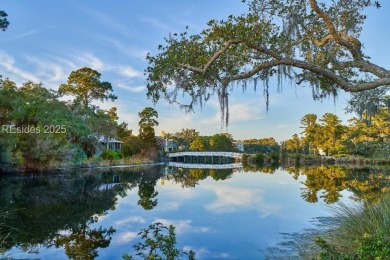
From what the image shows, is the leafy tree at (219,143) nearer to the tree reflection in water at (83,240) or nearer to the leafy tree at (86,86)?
the leafy tree at (86,86)

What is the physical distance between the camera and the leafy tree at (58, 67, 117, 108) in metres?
44.4

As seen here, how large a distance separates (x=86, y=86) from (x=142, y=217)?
1455 inches

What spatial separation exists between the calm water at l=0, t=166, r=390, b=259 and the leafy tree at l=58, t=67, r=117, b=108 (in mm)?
28590

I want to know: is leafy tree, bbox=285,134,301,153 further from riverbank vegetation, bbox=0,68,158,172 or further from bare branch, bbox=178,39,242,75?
bare branch, bbox=178,39,242,75

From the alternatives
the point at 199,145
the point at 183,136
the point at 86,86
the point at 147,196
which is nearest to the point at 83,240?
the point at 147,196

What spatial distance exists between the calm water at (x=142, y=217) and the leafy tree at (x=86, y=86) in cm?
2859

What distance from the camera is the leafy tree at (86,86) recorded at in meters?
44.4

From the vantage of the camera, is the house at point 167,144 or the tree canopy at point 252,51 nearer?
the tree canopy at point 252,51

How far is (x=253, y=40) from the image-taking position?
6609mm

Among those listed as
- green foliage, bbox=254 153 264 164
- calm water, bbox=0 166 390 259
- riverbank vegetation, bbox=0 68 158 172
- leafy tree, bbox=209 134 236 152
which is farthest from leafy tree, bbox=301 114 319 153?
calm water, bbox=0 166 390 259

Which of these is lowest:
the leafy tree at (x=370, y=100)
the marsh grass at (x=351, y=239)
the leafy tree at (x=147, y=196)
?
the leafy tree at (x=147, y=196)

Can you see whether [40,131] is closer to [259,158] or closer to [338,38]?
[338,38]

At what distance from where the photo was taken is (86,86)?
45.0 metres

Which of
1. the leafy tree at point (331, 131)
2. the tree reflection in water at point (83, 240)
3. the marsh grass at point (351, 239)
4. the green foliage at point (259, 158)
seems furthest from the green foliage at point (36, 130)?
the leafy tree at point (331, 131)
